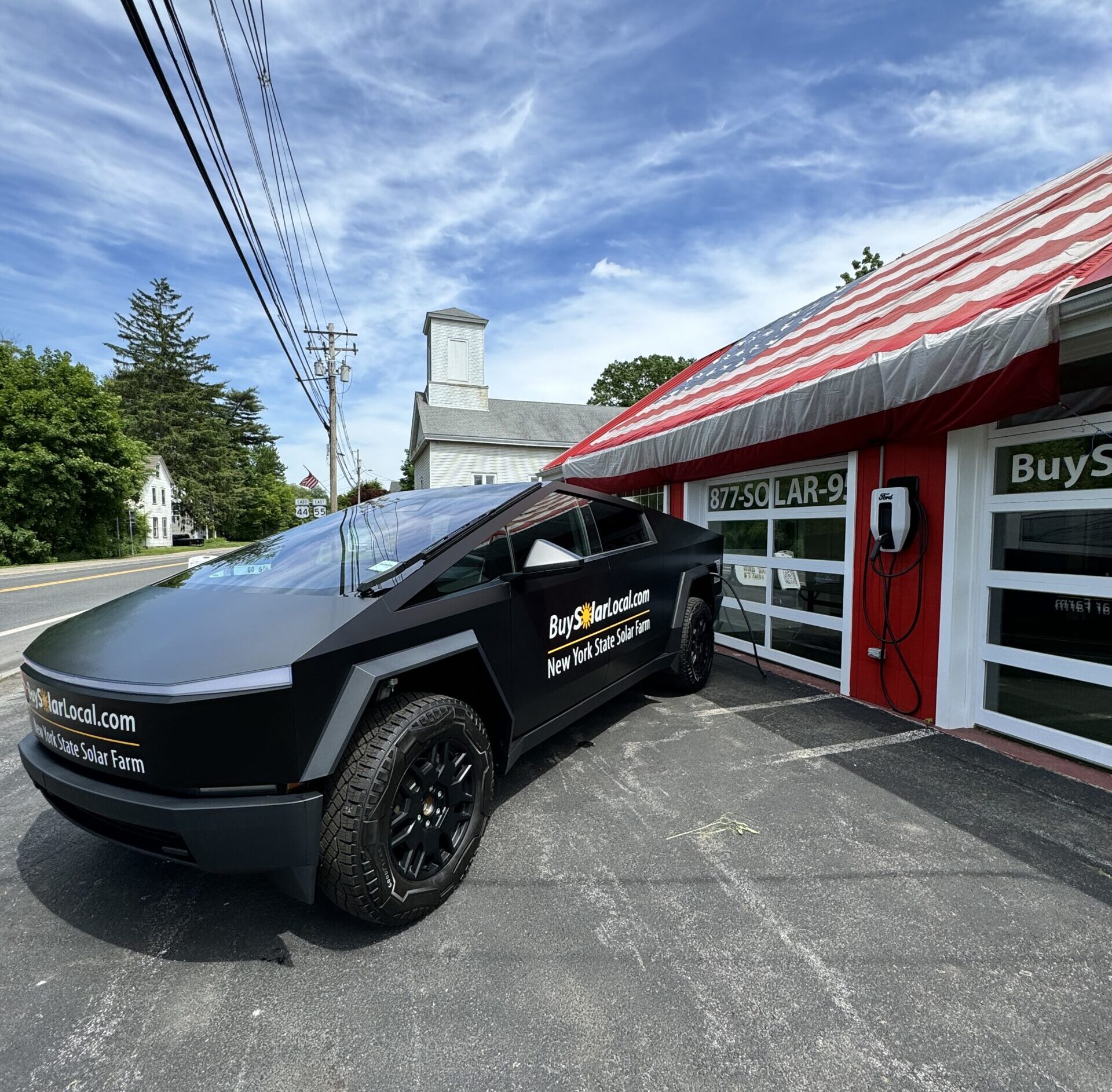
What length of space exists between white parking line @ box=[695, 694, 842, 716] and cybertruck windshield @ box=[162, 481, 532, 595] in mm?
2304

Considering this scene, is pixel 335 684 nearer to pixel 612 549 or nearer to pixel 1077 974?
pixel 612 549

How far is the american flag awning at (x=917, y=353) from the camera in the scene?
304 cm

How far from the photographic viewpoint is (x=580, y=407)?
33.3 meters

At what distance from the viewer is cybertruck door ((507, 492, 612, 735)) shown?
2691 mm

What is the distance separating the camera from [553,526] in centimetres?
318

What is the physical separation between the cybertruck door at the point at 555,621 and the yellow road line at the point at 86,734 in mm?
1370

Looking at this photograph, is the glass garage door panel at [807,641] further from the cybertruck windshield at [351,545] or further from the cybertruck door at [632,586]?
the cybertruck windshield at [351,545]

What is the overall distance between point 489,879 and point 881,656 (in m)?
3.45

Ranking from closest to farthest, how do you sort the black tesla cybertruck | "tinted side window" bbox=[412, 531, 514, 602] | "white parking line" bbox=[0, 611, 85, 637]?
the black tesla cybertruck < "tinted side window" bbox=[412, 531, 514, 602] < "white parking line" bbox=[0, 611, 85, 637]

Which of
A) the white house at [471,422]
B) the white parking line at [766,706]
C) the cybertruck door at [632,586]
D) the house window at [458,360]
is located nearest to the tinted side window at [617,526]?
the cybertruck door at [632,586]

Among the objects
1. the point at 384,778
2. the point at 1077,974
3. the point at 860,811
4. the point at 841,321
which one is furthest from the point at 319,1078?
the point at 841,321

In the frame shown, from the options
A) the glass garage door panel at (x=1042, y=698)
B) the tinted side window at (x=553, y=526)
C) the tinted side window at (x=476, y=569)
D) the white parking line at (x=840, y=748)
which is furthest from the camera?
the glass garage door panel at (x=1042, y=698)

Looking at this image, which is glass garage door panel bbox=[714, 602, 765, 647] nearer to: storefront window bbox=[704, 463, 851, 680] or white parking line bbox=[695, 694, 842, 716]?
storefront window bbox=[704, 463, 851, 680]

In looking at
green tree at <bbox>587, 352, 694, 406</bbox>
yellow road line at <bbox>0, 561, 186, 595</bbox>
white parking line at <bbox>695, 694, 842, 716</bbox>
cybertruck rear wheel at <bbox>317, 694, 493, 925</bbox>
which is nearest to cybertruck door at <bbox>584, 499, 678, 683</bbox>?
white parking line at <bbox>695, 694, 842, 716</bbox>
